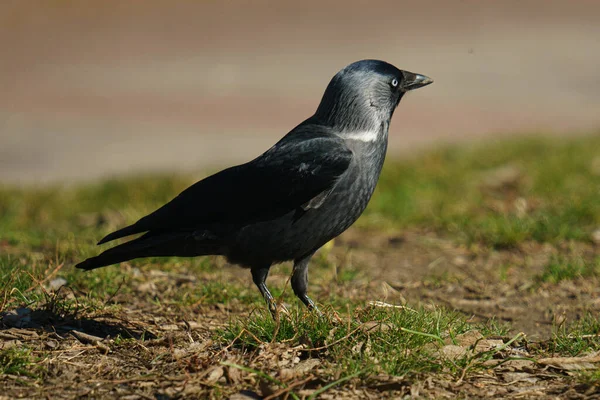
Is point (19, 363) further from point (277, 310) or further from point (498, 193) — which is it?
point (498, 193)

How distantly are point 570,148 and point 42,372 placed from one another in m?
7.56

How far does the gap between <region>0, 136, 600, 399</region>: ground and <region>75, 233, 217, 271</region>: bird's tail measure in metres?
0.29

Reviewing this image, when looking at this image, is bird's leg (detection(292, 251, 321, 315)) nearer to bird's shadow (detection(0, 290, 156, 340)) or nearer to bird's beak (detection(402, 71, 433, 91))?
bird's shadow (detection(0, 290, 156, 340))

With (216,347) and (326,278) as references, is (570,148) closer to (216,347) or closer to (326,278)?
(326,278)

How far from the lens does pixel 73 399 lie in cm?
315

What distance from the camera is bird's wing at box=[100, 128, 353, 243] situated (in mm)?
4066

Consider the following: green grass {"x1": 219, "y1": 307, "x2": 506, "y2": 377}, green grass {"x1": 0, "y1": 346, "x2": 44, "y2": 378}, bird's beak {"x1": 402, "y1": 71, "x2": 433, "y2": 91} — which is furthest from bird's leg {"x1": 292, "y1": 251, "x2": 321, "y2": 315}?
green grass {"x1": 0, "y1": 346, "x2": 44, "y2": 378}

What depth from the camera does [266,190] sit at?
4.14m

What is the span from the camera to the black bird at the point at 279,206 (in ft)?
13.3

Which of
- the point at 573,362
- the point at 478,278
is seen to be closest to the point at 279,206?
the point at 573,362

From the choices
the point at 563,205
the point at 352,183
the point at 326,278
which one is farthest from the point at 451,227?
the point at 352,183

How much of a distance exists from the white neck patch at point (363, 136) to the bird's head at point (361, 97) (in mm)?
15

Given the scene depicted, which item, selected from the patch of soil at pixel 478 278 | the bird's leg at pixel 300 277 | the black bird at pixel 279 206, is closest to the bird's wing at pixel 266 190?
the black bird at pixel 279 206

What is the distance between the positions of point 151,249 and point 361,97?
4.73 feet
